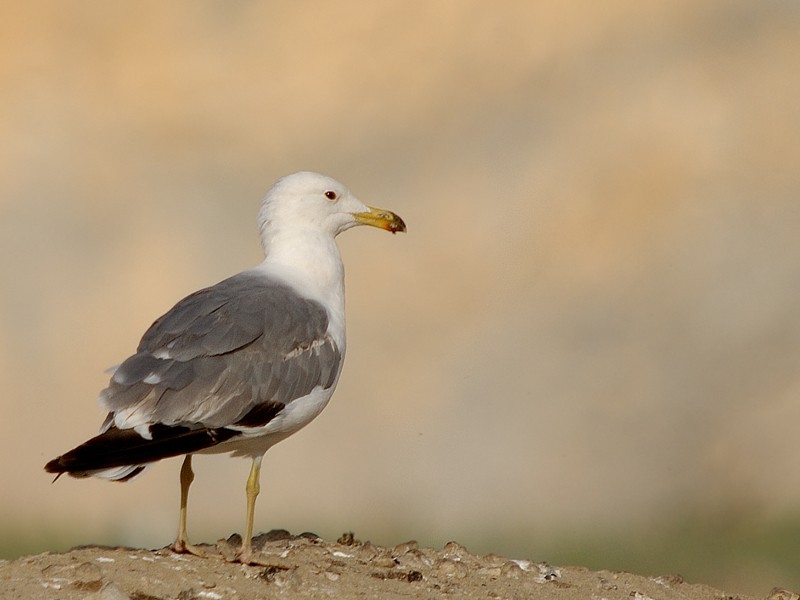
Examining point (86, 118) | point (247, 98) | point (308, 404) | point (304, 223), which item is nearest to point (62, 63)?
point (86, 118)

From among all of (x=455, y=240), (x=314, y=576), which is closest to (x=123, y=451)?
(x=314, y=576)

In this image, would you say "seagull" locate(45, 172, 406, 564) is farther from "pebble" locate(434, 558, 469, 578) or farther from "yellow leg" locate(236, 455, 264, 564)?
"pebble" locate(434, 558, 469, 578)

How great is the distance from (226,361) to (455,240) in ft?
31.0

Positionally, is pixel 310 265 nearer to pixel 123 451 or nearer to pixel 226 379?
pixel 226 379

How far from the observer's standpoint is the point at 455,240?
1680 centimetres

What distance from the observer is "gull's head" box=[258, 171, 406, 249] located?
28.4 feet

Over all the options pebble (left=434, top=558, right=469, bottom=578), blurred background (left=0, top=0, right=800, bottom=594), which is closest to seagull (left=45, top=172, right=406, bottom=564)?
pebble (left=434, top=558, right=469, bottom=578)

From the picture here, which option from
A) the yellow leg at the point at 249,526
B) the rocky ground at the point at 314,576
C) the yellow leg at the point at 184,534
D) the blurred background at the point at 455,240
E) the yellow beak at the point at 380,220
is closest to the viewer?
the rocky ground at the point at 314,576

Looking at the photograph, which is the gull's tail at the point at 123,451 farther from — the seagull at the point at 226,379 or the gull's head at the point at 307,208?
the gull's head at the point at 307,208

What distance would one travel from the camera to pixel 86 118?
17672 millimetres

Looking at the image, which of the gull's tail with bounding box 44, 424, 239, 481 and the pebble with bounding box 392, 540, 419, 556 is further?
the pebble with bounding box 392, 540, 419, 556

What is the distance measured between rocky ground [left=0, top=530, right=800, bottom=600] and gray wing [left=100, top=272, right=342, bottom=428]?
62 cm

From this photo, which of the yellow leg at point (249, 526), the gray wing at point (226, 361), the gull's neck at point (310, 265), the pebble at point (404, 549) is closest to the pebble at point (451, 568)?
the pebble at point (404, 549)

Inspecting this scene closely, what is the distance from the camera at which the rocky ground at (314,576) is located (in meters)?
6.69
